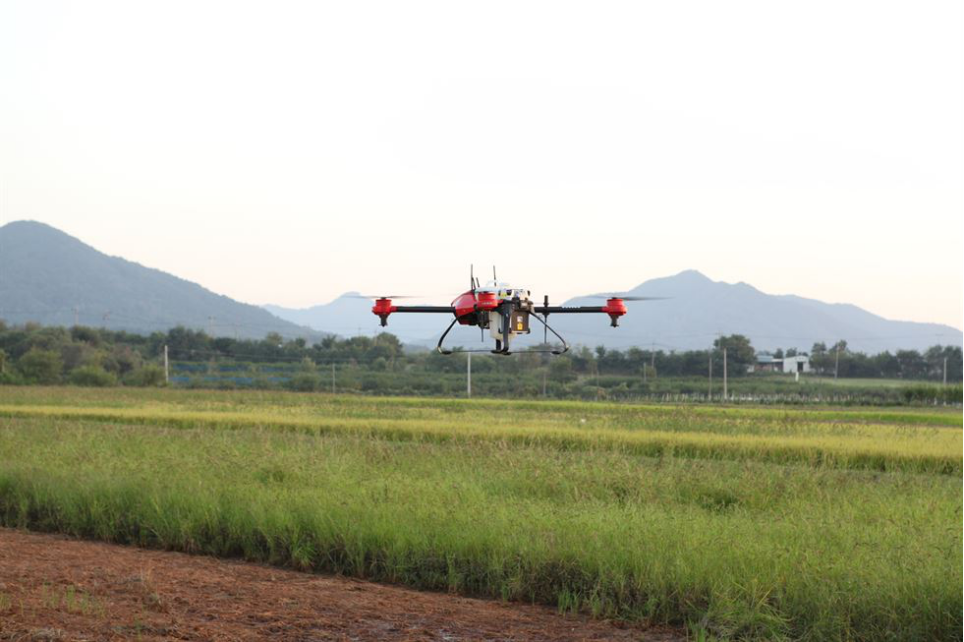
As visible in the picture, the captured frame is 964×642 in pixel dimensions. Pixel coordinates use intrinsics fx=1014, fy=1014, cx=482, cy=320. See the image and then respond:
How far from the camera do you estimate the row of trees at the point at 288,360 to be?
72188 millimetres

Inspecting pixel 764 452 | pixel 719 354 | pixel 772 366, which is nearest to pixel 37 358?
pixel 719 354

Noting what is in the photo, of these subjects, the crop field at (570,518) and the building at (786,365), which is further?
the building at (786,365)

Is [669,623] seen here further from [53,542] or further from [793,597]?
[53,542]

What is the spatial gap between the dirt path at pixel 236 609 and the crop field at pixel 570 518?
1.62ft

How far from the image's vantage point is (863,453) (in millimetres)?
22797

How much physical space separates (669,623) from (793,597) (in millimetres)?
1237

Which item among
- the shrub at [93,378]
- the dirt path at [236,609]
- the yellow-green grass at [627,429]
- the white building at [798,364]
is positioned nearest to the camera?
the dirt path at [236,609]

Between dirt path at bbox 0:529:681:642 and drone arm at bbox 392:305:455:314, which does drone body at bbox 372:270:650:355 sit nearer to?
drone arm at bbox 392:305:455:314

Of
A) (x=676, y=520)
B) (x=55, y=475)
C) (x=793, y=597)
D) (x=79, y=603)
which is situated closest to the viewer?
(x=793, y=597)

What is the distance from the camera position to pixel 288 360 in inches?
3625

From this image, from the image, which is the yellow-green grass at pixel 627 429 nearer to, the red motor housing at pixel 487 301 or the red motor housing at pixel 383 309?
the red motor housing at pixel 383 309

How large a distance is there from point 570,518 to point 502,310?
8.10 m

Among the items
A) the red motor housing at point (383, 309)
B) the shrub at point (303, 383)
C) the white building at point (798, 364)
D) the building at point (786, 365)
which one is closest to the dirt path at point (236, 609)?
the red motor housing at point (383, 309)

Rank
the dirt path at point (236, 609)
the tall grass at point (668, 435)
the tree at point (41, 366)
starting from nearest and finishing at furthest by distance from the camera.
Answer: the dirt path at point (236, 609) < the tall grass at point (668, 435) < the tree at point (41, 366)
